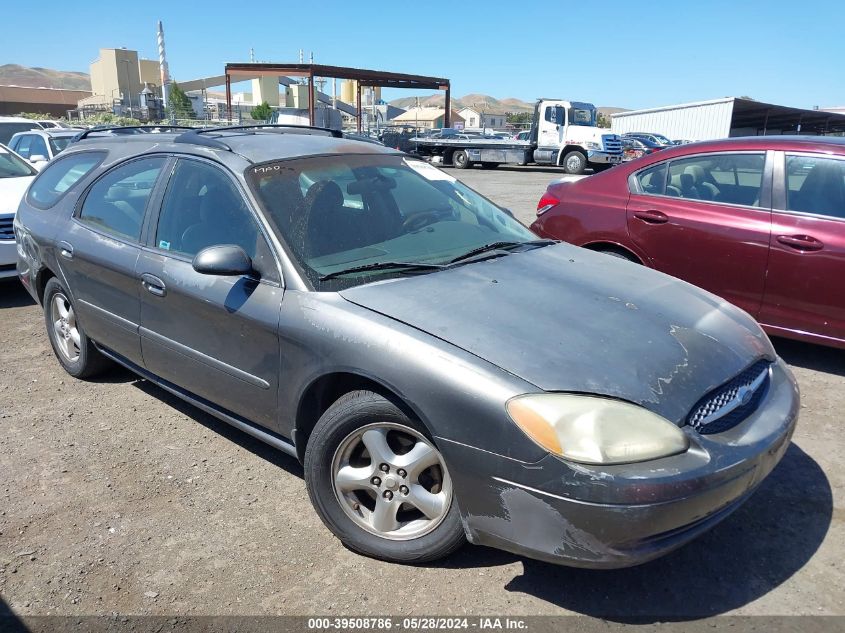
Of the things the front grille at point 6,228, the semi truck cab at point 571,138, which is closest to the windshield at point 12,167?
the front grille at point 6,228

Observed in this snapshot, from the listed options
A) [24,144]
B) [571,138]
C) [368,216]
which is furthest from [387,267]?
[571,138]

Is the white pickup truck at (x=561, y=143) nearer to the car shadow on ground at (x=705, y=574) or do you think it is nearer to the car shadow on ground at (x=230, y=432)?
the car shadow on ground at (x=230, y=432)

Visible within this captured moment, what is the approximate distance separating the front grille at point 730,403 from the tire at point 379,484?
0.92 m

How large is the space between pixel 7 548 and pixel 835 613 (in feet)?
10.6

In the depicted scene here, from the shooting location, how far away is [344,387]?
2.74 metres

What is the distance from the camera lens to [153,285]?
343 cm

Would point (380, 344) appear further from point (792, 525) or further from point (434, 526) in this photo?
point (792, 525)

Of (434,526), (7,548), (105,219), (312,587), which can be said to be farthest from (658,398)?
(105,219)

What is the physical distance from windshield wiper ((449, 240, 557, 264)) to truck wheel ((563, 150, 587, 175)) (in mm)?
23615

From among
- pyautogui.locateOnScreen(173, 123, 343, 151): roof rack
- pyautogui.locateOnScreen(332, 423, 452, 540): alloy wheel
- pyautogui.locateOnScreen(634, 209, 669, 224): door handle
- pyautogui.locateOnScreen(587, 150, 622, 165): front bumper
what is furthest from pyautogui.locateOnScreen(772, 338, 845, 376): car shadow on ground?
pyautogui.locateOnScreen(587, 150, 622, 165): front bumper

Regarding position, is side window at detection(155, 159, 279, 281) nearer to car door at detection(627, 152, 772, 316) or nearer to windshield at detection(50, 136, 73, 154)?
car door at detection(627, 152, 772, 316)

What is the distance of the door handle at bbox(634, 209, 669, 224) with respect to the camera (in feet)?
16.3

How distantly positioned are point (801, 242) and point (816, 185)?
1.49 feet

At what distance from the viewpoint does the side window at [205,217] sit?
9.97 feet
